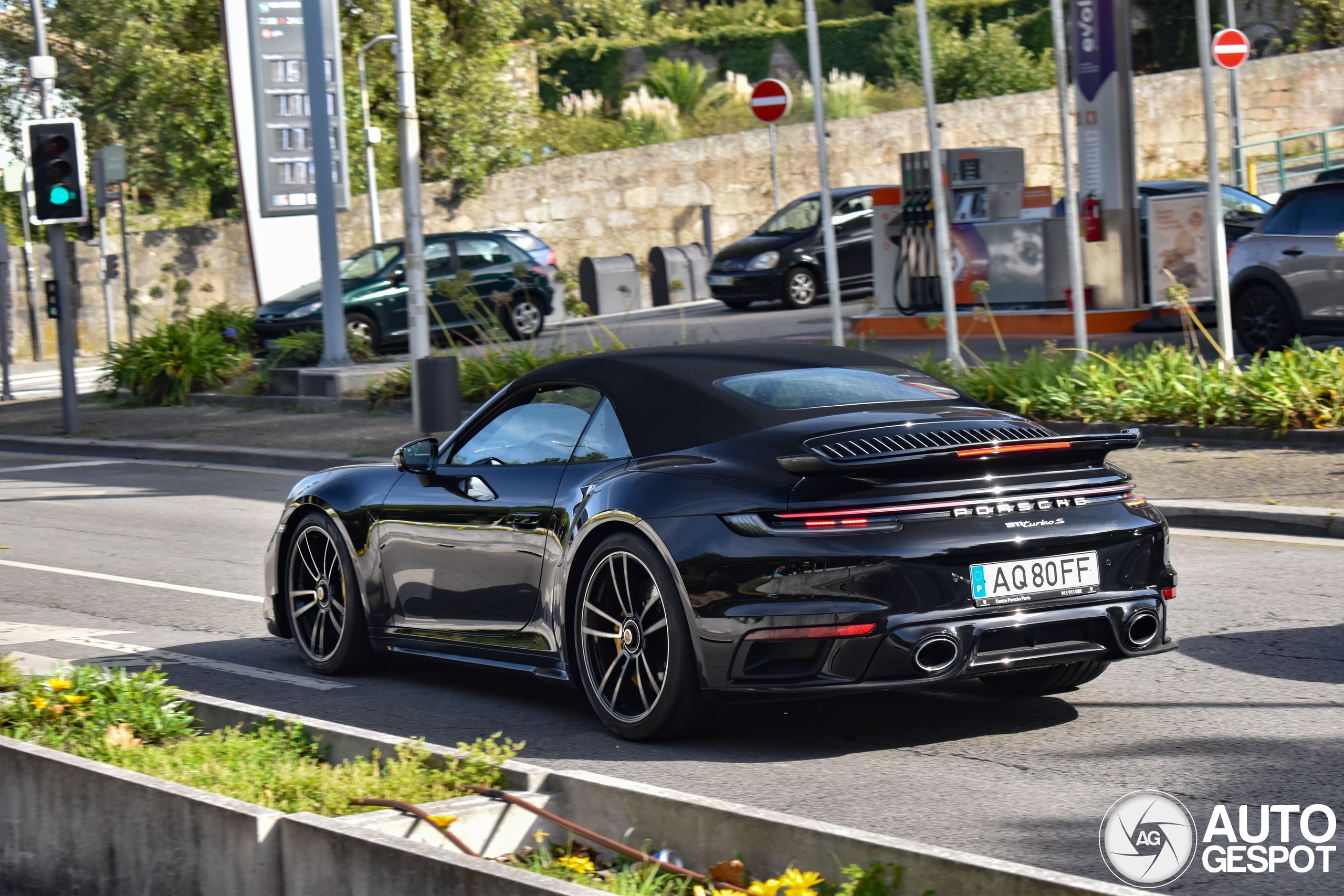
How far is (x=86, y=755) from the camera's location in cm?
496

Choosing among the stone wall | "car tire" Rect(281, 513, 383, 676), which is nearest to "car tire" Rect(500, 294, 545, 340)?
the stone wall

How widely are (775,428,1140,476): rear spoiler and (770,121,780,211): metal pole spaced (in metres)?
30.5

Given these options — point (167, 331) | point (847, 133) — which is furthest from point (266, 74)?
point (847, 133)

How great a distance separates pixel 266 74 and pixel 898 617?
1983 centimetres

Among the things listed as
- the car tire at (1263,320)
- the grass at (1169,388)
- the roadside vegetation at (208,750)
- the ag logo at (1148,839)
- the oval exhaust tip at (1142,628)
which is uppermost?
the car tire at (1263,320)

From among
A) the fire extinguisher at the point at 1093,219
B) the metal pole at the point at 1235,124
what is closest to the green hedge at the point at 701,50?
the metal pole at the point at 1235,124

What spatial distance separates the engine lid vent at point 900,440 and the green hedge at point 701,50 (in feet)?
156

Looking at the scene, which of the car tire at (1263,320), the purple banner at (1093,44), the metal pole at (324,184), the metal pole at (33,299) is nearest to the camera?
the car tire at (1263,320)

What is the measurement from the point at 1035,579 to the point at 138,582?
6405 millimetres

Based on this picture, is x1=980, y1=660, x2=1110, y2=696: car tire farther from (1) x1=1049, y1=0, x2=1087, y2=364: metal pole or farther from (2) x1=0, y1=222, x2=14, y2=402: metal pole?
(2) x1=0, y1=222, x2=14, y2=402: metal pole

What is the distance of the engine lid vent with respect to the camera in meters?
5.20

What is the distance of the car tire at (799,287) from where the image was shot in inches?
1079

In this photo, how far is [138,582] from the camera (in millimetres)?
9969

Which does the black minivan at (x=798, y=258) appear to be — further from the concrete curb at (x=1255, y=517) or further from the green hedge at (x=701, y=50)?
the green hedge at (x=701, y=50)
